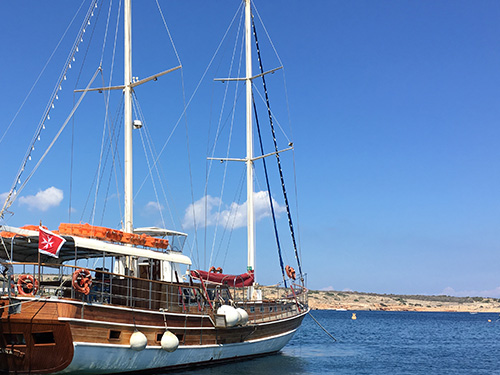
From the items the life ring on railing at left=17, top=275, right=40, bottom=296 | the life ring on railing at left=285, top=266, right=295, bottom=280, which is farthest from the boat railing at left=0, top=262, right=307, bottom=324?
the life ring on railing at left=285, top=266, right=295, bottom=280

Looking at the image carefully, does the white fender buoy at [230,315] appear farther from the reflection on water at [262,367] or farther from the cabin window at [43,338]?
the cabin window at [43,338]

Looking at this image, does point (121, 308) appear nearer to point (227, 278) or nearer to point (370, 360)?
point (227, 278)

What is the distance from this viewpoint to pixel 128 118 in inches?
1147

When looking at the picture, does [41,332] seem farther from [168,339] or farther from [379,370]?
[379,370]

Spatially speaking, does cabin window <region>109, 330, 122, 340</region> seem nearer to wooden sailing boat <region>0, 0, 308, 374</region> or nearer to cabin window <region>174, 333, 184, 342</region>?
wooden sailing boat <region>0, 0, 308, 374</region>

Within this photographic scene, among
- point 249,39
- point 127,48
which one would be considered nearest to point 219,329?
point 127,48

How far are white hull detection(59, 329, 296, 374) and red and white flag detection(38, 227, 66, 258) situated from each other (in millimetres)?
3524

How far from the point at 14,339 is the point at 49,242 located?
151 inches

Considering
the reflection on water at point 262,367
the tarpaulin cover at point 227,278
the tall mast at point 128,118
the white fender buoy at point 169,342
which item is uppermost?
the tall mast at point 128,118

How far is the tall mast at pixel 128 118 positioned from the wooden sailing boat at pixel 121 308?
0.05 metres

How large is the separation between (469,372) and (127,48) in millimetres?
26326

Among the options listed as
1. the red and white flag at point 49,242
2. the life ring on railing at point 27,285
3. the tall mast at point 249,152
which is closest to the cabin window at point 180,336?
the life ring on railing at point 27,285

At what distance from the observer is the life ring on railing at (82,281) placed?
70.1 feet

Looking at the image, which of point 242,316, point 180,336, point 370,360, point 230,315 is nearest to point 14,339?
point 180,336
